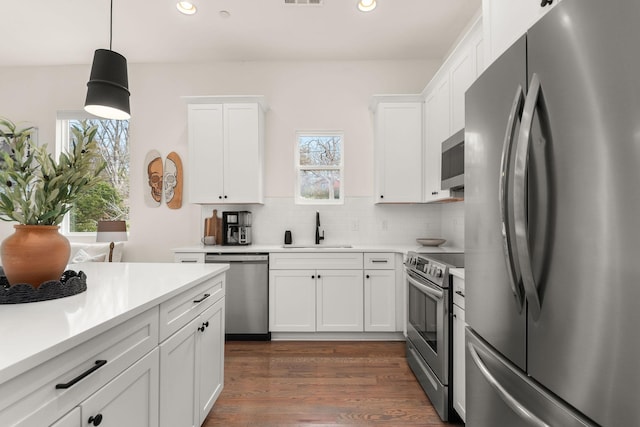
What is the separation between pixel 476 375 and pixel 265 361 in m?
2.06

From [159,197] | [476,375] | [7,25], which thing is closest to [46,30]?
[7,25]

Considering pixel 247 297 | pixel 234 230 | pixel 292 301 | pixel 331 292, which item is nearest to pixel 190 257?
pixel 234 230

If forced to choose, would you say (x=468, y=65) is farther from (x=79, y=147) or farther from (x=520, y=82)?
(x=79, y=147)

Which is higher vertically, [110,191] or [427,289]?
[110,191]

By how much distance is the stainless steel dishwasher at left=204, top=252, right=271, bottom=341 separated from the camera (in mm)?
3277

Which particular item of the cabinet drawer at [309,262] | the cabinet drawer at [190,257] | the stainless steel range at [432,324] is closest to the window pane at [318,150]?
the cabinet drawer at [309,262]

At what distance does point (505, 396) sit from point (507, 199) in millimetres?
573

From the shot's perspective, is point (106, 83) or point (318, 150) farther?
point (318, 150)

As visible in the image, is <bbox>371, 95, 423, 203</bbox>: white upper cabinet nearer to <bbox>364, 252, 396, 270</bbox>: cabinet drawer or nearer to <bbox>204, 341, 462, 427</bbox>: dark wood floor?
<bbox>364, 252, 396, 270</bbox>: cabinet drawer

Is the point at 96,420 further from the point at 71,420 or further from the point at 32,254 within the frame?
the point at 32,254

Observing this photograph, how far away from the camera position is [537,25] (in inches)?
32.2

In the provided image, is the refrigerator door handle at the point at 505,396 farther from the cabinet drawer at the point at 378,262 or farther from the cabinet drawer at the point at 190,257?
the cabinet drawer at the point at 190,257

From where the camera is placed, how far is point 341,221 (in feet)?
12.8

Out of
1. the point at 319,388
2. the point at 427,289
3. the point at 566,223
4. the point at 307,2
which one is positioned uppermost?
the point at 307,2
